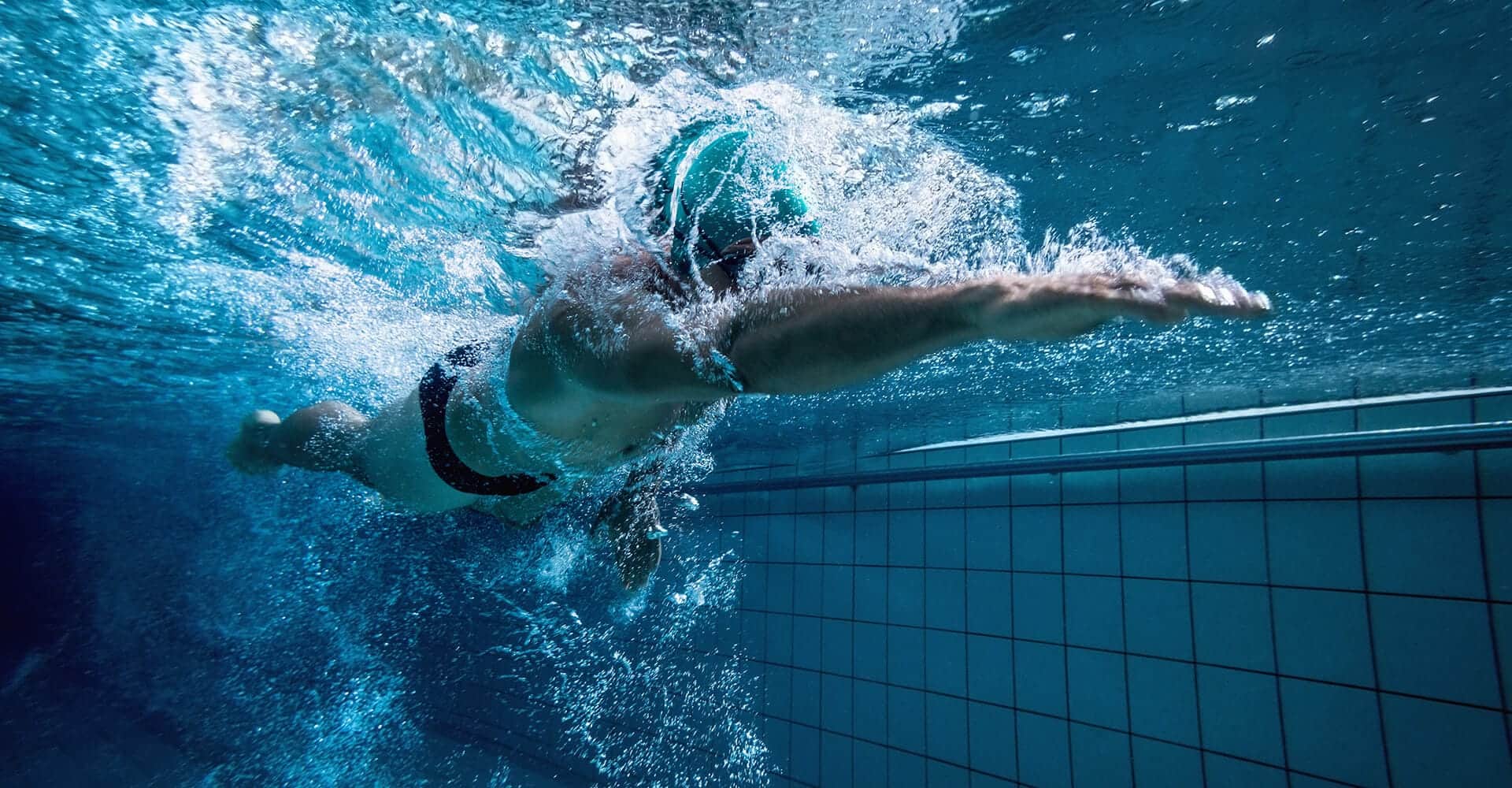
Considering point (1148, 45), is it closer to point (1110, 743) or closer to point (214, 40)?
point (214, 40)

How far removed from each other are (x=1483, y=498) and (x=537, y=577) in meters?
10.9

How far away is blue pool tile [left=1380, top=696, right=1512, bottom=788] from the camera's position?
376 cm

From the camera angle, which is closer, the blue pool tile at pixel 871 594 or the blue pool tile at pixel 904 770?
the blue pool tile at pixel 904 770

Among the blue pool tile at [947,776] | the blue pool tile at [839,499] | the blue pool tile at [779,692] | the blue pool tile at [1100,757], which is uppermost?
the blue pool tile at [839,499]

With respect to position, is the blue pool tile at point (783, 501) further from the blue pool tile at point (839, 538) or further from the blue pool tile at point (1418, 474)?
the blue pool tile at point (1418, 474)

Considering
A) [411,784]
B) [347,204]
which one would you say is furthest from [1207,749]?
[411,784]

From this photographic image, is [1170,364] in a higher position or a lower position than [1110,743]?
higher

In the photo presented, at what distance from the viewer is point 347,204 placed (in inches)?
174

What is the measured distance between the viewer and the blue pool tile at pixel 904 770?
230 inches

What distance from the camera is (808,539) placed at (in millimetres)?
7445

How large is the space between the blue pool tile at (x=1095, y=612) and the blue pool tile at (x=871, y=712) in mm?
1801

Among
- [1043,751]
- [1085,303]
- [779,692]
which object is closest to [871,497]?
[779,692]

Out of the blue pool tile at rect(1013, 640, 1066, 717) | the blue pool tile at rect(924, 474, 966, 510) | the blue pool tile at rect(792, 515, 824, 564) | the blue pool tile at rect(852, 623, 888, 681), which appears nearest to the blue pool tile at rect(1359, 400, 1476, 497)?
the blue pool tile at rect(1013, 640, 1066, 717)

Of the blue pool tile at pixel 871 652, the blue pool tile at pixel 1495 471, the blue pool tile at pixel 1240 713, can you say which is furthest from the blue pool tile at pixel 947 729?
the blue pool tile at pixel 1495 471
